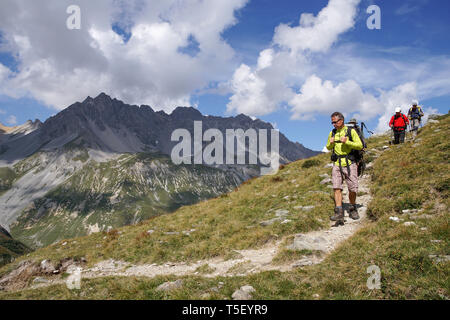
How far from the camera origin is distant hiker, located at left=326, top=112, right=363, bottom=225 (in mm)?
11320

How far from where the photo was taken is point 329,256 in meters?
8.12

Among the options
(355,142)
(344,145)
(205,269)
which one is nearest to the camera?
(205,269)

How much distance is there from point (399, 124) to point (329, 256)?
18882 mm

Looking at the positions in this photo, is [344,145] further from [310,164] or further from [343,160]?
[310,164]

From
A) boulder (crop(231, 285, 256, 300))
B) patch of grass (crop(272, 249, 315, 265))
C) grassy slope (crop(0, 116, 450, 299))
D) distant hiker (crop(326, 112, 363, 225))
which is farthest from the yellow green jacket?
boulder (crop(231, 285, 256, 300))

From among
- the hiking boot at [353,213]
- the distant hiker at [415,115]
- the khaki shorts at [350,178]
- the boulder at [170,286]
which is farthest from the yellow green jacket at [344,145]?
the distant hiker at [415,115]

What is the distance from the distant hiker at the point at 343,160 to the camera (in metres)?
11.3

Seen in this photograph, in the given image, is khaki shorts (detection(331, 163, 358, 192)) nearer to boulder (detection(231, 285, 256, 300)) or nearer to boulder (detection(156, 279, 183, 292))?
boulder (detection(231, 285, 256, 300))

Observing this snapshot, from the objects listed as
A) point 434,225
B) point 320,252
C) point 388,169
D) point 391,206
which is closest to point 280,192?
point 388,169

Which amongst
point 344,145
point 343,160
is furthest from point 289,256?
point 344,145

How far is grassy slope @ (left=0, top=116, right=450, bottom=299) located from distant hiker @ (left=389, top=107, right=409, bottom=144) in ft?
17.0

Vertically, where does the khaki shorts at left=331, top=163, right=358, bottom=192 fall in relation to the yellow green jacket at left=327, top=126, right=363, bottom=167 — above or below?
below
